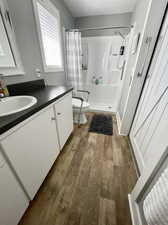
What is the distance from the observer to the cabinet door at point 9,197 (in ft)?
1.81

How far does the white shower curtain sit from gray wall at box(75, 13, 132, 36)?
2.59 ft

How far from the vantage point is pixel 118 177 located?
3.62ft

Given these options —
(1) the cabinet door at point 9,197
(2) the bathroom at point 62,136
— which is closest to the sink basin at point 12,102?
(2) the bathroom at point 62,136

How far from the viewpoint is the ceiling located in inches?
68.4

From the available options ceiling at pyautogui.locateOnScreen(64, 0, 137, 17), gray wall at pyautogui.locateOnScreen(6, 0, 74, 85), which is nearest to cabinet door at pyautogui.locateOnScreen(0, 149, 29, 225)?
gray wall at pyautogui.locateOnScreen(6, 0, 74, 85)

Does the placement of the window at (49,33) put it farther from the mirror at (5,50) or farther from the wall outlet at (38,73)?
the mirror at (5,50)

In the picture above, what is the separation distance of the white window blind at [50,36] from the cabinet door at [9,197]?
1.46 metres

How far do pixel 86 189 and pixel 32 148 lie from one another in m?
0.74

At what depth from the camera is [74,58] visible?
2035 millimetres

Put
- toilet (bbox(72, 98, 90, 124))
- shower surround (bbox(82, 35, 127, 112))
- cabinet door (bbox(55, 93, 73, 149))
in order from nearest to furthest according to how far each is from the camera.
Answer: cabinet door (bbox(55, 93, 73, 149)) → toilet (bbox(72, 98, 90, 124)) → shower surround (bbox(82, 35, 127, 112))

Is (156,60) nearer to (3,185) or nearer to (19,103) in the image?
(19,103)

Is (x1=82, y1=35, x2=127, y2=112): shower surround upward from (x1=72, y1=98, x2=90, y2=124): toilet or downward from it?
upward

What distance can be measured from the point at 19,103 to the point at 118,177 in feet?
4.55

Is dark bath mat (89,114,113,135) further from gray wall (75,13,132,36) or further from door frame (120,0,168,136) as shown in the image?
gray wall (75,13,132,36)
